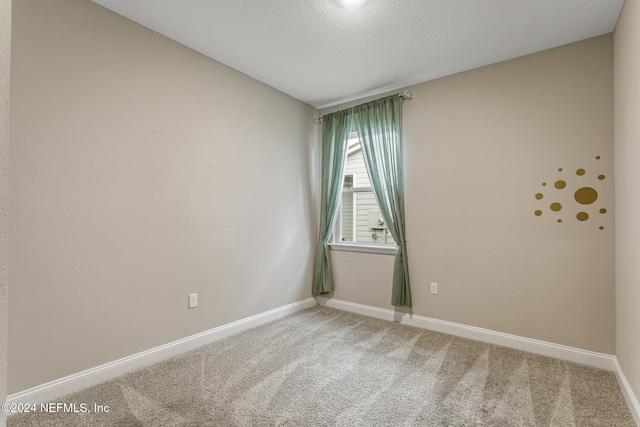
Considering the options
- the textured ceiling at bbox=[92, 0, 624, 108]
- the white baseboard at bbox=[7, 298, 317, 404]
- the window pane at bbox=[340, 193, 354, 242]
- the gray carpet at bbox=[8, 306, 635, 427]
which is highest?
the textured ceiling at bbox=[92, 0, 624, 108]

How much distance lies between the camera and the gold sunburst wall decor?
234 cm

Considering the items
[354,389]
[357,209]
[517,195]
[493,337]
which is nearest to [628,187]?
[517,195]

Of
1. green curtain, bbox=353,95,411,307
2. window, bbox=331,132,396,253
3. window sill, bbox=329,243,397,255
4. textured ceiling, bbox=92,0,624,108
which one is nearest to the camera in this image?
textured ceiling, bbox=92,0,624,108

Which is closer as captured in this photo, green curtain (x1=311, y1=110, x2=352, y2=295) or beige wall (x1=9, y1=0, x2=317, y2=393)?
beige wall (x1=9, y1=0, x2=317, y2=393)

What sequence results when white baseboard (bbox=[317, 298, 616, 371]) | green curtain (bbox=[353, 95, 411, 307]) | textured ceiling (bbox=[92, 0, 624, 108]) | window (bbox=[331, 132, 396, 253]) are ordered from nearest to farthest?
1. textured ceiling (bbox=[92, 0, 624, 108])
2. white baseboard (bbox=[317, 298, 616, 371])
3. green curtain (bbox=[353, 95, 411, 307])
4. window (bbox=[331, 132, 396, 253])

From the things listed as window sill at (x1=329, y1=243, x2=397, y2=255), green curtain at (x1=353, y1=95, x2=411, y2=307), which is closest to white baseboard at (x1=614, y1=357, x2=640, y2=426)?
green curtain at (x1=353, y1=95, x2=411, y2=307)

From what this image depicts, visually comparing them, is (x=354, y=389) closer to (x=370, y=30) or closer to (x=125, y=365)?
(x=125, y=365)

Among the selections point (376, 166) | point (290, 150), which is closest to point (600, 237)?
point (376, 166)

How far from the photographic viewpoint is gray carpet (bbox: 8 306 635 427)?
172 cm

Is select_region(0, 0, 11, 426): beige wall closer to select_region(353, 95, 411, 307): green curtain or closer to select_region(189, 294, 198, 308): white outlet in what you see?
select_region(189, 294, 198, 308): white outlet

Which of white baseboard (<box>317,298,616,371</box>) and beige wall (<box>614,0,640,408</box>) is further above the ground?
beige wall (<box>614,0,640,408</box>)

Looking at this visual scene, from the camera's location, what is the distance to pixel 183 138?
257 cm

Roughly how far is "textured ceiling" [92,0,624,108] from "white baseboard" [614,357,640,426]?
2.40 meters

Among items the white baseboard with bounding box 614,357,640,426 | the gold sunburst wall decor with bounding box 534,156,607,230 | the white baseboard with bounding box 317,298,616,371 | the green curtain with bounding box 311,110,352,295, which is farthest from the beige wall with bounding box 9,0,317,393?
the white baseboard with bounding box 614,357,640,426
